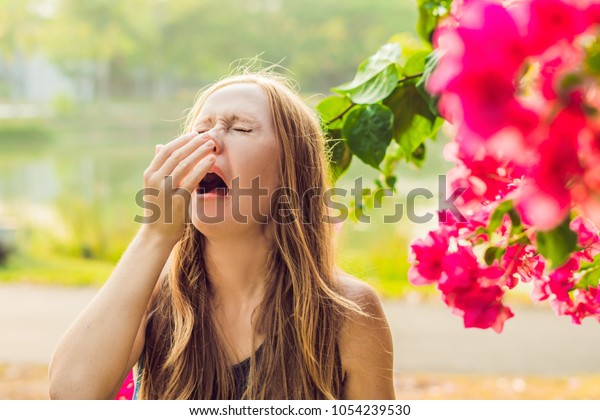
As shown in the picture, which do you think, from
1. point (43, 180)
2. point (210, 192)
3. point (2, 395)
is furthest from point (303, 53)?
point (210, 192)

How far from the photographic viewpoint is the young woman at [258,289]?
1.31 meters

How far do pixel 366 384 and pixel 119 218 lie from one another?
11.0m

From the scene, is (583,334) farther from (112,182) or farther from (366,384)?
(112,182)

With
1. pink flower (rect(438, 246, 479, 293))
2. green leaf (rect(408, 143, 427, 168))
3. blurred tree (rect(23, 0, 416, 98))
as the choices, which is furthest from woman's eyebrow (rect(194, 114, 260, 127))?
blurred tree (rect(23, 0, 416, 98))

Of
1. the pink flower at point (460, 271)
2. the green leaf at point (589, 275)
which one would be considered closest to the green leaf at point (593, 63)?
the pink flower at point (460, 271)

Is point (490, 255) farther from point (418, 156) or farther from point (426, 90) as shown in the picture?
point (418, 156)

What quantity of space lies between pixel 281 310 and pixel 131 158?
20.7 m

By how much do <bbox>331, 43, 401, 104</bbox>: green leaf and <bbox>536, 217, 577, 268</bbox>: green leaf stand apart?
53 centimetres

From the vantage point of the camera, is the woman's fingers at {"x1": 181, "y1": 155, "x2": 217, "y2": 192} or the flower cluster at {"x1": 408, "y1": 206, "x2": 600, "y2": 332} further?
the woman's fingers at {"x1": 181, "y1": 155, "x2": 217, "y2": 192}

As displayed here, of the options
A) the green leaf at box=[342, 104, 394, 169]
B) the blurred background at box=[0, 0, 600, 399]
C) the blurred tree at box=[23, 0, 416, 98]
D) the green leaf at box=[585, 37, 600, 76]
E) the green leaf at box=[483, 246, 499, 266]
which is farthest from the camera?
the blurred tree at box=[23, 0, 416, 98]

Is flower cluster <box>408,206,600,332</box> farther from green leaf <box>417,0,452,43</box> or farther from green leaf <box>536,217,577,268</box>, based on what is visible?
green leaf <box>417,0,452,43</box>

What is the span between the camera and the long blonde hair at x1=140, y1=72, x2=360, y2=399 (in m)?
1.32

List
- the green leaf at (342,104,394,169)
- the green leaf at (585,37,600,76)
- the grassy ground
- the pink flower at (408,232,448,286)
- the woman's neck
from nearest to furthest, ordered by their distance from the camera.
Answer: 1. the green leaf at (585,37,600,76)
2. the pink flower at (408,232,448,286)
3. the green leaf at (342,104,394,169)
4. the woman's neck
5. the grassy ground
